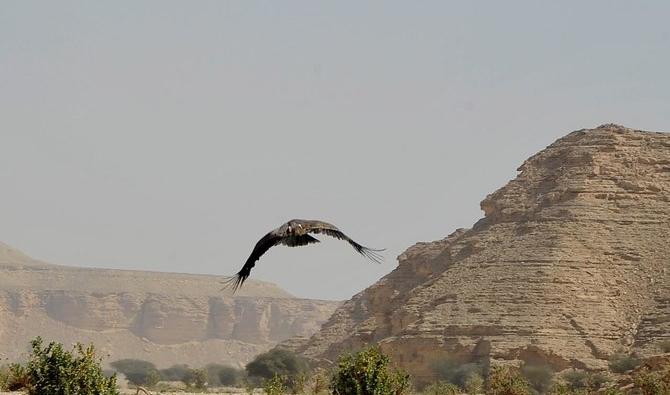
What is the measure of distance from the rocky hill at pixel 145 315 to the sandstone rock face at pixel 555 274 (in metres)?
59.6

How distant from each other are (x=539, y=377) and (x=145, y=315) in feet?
Result: 286

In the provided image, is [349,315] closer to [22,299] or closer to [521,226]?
[521,226]

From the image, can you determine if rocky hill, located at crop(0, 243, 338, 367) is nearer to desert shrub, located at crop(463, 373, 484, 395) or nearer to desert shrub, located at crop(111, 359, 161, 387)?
desert shrub, located at crop(111, 359, 161, 387)

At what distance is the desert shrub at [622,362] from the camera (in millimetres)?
57875

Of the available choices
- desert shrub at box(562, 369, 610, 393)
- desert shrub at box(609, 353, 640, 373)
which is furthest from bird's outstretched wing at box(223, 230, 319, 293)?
desert shrub at box(609, 353, 640, 373)

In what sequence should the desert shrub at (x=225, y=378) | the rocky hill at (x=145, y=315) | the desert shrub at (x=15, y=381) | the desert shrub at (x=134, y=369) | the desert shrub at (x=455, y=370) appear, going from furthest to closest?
the rocky hill at (x=145, y=315) → the desert shrub at (x=134, y=369) → the desert shrub at (x=225, y=378) → the desert shrub at (x=455, y=370) → the desert shrub at (x=15, y=381)

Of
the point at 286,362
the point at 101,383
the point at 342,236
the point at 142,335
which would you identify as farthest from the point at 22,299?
the point at 342,236

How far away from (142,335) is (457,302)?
7768 centimetres

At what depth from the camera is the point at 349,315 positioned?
93.1m

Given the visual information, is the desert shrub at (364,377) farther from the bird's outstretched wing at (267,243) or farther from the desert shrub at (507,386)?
the desert shrub at (507,386)

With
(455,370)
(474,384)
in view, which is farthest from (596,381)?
(455,370)

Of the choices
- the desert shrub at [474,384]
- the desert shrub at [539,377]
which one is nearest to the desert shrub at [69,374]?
the desert shrub at [474,384]

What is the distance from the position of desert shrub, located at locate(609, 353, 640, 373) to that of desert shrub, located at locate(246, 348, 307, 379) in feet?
59.3

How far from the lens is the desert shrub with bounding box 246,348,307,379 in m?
71.9
